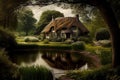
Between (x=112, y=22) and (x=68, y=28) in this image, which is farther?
(x=68, y=28)

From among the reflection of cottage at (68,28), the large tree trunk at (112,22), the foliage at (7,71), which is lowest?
the reflection of cottage at (68,28)

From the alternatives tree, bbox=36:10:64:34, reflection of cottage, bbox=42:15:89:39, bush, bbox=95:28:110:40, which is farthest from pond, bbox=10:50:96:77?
tree, bbox=36:10:64:34

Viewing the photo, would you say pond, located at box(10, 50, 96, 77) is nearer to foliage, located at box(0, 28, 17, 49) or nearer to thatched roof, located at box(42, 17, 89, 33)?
foliage, located at box(0, 28, 17, 49)

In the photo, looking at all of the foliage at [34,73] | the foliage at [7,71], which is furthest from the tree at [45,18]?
the foliage at [34,73]

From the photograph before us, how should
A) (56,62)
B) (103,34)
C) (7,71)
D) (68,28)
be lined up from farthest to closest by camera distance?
(68,28) < (103,34) < (56,62) < (7,71)

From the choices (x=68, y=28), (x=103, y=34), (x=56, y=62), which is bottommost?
(x=68, y=28)

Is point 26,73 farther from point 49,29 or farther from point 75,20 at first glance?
point 49,29

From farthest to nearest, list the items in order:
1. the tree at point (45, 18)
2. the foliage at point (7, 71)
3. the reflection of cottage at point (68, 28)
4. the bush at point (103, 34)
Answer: the tree at point (45, 18)
the reflection of cottage at point (68, 28)
the bush at point (103, 34)
the foliage at point (7, 71)

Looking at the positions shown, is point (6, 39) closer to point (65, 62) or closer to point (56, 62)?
point (56, 62)

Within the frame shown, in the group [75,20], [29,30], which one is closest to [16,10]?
[75,20]

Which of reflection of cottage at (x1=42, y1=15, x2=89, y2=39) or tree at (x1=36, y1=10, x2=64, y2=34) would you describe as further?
tree at (x1=36, y1=10, x2=64, y2=34)

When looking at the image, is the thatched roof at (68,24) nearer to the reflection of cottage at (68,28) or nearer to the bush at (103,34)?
the reflection of cottage at (68,28)

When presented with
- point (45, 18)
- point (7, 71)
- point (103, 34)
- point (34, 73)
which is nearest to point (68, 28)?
point (103, 34)

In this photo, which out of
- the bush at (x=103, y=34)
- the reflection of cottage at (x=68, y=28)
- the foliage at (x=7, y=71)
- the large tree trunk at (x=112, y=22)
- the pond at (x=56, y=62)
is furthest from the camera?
the reflection of cottage at (x=68, y=28)
